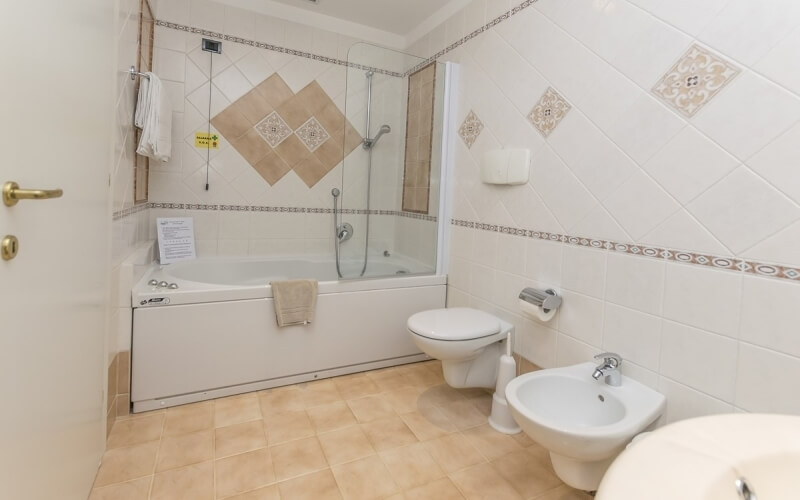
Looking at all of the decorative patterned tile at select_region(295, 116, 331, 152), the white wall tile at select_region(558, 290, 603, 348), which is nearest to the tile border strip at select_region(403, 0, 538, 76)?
the decorative patterned tile at select_region(295, 116, 331, 152)

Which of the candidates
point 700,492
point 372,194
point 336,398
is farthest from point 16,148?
point 372,194

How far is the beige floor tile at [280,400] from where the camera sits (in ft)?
6.68

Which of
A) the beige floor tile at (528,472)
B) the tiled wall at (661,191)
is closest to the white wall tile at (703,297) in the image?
the tiled wall at (661,191)

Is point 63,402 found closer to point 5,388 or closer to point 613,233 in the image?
point 5,388

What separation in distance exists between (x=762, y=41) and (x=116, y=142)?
238 centimetres

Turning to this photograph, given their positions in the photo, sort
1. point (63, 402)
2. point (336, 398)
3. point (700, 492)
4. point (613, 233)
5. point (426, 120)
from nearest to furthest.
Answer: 1. point (700, 492)
2. point (63, 402)
3. point (613, 233)
4. point (336, 398)
5. point (426, 120)

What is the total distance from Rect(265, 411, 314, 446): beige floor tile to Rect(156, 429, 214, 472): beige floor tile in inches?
10.0

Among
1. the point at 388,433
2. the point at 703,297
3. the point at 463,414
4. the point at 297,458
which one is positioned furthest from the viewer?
the point at 463,414

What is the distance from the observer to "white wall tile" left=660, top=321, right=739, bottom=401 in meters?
1.27

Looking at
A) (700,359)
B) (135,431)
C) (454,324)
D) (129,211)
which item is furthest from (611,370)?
(129,211)

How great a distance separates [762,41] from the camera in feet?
3.92

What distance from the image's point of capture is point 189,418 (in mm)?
1931

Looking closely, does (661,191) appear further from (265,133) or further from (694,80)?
(265,133)

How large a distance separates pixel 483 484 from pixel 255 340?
1369 mm
